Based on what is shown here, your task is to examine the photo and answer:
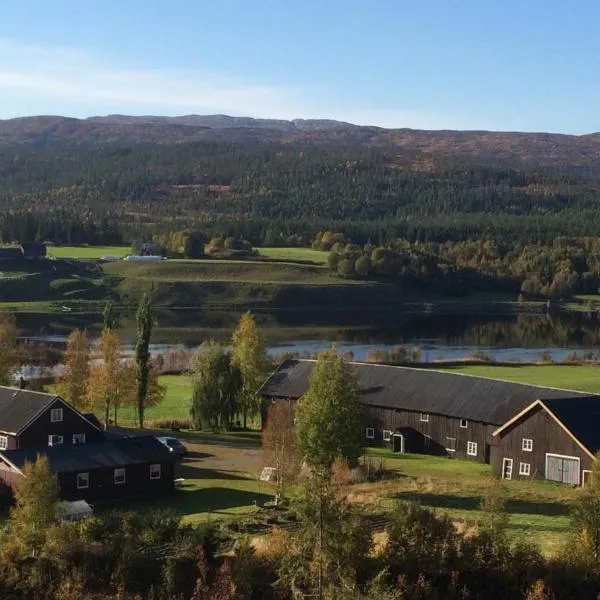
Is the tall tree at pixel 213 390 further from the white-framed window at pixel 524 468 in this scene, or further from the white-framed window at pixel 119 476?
the white-framed window at pixel 524 468

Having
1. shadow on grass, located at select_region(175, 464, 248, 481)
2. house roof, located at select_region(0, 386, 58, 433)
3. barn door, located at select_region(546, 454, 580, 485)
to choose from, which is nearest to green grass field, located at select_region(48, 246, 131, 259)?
Result: house roof, located at select_region(0, 386, 58, 433)

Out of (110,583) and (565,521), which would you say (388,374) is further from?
(110,583)

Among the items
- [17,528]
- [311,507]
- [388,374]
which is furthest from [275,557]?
[388,374]

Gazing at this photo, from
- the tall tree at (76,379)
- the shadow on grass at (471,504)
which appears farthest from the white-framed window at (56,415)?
the shadow on grass at (471,504)

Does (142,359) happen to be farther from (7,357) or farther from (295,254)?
(295,254)

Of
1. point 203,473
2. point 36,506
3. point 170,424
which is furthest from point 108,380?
point 36,506
